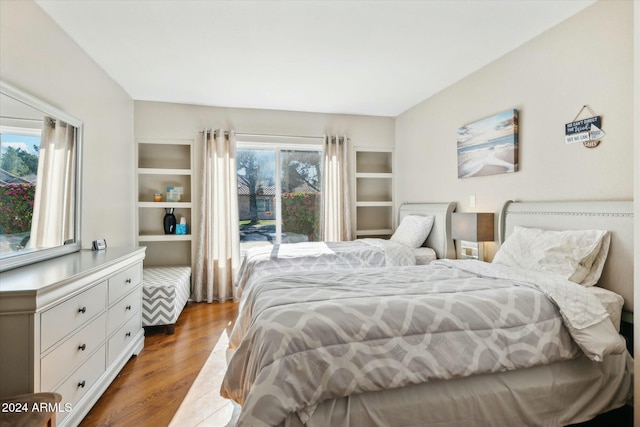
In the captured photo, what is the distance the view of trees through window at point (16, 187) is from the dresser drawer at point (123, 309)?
68 cm

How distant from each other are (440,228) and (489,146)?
1025mm

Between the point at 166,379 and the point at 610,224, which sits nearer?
the point at 610,224

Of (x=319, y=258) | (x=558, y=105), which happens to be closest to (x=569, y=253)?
(x=558, y=105)

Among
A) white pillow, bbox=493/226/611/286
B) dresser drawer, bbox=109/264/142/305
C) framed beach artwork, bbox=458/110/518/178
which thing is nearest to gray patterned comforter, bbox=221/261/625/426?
white pillow, bbox=493/226/611/286

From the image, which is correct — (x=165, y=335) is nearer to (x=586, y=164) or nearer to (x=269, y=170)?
(x=269, y=170)

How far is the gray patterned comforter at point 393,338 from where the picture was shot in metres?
1.33

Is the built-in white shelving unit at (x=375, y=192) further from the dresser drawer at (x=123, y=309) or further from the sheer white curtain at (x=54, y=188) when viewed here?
the sheer white curtain at (x=54, y=188)

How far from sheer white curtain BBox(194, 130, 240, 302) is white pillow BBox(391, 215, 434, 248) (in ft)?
7.08

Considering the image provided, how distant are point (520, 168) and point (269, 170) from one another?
10.0 ft

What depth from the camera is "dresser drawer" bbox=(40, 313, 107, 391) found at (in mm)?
1496

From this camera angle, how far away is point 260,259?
305 cm

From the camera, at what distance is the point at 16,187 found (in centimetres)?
186

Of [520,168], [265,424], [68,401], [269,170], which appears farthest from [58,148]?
[520,168]

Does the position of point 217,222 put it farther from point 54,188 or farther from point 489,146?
point 489,146
